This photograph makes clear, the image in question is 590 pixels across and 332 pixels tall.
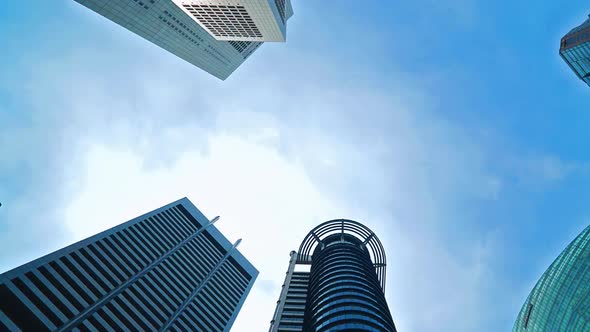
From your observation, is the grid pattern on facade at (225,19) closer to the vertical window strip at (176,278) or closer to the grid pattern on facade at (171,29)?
the grid pattern on facade at (171,29)

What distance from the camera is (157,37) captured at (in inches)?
3147

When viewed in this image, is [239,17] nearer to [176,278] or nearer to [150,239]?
[150,239]

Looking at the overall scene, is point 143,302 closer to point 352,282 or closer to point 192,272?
point 192,272

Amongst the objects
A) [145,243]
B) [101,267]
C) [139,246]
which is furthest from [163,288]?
[101,267]

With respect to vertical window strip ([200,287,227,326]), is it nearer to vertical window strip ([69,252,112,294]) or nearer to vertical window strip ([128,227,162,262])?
vertical window strip ([128,227,162,262])

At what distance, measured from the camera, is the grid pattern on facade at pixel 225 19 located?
78500 millimetres

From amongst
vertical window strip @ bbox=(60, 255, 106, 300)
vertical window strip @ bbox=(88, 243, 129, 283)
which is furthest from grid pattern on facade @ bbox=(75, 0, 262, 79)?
vertical window strip @ bbox=(60, 255, 106, 300)

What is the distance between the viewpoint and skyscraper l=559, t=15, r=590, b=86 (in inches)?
4614

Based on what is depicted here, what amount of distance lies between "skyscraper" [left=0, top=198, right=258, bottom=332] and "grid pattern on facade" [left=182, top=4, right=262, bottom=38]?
172 feet

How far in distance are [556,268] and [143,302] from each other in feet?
275

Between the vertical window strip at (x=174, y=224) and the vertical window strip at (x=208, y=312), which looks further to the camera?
the vertical window strip at (x=174, y=224)

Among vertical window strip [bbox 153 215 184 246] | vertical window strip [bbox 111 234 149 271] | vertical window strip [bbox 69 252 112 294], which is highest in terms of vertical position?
vertical window strip [bbox 153 215 184 246]

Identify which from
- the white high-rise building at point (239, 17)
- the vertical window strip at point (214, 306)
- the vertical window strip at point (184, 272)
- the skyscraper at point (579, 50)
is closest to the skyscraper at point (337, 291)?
the vertical window strip at point (214, 306)

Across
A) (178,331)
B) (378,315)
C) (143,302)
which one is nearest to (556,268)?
(378,315)
